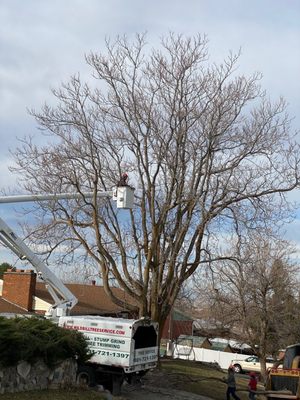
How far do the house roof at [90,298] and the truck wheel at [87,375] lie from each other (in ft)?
72.6

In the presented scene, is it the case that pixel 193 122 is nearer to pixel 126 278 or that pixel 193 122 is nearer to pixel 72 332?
pixel 126 278

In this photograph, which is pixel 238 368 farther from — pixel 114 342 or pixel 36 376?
pixel 36 376

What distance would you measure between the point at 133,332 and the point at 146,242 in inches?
311

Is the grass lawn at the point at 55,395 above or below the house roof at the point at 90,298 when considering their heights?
below

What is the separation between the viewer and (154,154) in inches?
904

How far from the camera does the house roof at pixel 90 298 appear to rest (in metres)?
39.2

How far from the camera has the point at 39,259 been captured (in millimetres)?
17719

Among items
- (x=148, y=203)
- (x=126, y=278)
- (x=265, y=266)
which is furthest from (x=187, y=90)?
(x=265, y=266)

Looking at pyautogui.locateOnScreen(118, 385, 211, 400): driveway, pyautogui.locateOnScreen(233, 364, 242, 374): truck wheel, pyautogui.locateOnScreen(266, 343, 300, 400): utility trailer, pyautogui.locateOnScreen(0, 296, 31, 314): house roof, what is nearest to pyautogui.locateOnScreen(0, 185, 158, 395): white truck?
pyautogui.locateOnScreen(118, 385, 211, 400): driveway

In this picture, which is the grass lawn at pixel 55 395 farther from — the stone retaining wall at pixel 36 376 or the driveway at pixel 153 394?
the driveway at pixel 153 394

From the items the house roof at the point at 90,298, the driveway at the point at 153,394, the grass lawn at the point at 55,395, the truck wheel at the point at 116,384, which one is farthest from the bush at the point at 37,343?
the house roof at the point at 90,298

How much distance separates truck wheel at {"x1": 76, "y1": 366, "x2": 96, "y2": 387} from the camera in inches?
577

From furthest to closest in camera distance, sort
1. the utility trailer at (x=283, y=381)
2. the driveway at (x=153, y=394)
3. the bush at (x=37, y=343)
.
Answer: the driveway at (x=153, y=394) < the utility trailer at (x=283, y=381) < the bush at (x=37, y=343)

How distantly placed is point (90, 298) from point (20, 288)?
9.29 metres
